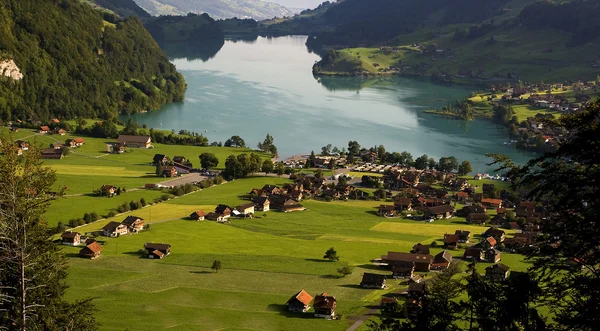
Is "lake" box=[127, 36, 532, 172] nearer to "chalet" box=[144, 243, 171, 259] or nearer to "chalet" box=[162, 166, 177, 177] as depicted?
"chalet" box=[162, 166, 177, 177]

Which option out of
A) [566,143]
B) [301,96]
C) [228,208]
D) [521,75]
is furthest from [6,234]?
[521,75]

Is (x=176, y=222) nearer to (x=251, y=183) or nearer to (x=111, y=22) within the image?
(x=251, y=183)

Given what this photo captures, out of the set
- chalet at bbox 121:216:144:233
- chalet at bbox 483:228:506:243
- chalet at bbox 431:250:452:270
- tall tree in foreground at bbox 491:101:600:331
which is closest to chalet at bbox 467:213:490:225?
chalet at bbox 483:228:506:243

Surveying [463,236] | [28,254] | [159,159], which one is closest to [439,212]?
[463,236]

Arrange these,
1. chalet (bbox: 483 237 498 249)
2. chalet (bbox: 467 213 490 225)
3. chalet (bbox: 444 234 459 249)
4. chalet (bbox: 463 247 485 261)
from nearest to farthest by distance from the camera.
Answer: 1. chalet (bbox: 463 247 485 261)
2. chalet (bbox: 483 237 498 249)
3. chalet (bbox: 444 234 459 249)
4. chalet (bbox: 467 213 490 225)

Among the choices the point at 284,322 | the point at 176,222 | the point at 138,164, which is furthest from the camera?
the point at 138,164

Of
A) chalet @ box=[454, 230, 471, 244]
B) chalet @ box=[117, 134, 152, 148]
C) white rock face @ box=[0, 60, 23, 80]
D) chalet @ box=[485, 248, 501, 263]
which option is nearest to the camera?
chalet @ box=[485, 248, 501, 263]

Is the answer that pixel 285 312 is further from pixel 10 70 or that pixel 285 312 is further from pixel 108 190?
pixel 10 70
